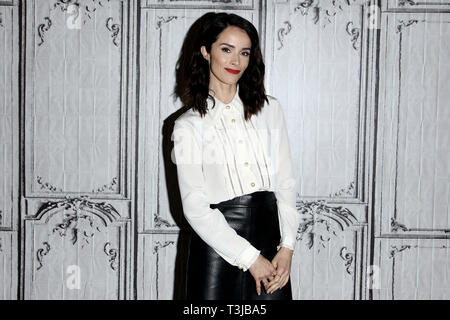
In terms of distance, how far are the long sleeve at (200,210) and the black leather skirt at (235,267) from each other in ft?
0.15

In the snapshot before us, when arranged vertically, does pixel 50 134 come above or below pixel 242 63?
below

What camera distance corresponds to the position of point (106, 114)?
281cm

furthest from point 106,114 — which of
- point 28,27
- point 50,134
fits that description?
point 28,27

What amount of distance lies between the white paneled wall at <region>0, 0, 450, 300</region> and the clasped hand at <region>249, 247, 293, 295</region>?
91 centimetres

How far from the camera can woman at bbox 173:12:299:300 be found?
1.92 metres

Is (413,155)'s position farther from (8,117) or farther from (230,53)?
(8,117)

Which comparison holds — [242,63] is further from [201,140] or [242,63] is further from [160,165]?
[160,165]

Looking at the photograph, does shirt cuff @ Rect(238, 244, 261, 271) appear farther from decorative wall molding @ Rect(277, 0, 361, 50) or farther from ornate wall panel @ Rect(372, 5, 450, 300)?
decorative wall molding @ Rect(277, 0, 361, 50)

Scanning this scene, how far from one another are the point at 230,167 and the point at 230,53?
446mm

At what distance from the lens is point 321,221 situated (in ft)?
9.36

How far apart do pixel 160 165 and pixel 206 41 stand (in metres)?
0.97

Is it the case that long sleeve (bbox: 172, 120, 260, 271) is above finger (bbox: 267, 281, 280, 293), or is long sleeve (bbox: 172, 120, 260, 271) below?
above

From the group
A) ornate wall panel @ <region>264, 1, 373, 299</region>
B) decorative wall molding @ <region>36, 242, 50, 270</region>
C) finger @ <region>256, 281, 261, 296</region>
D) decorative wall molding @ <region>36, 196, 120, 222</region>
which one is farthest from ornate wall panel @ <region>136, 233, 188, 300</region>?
finger @ <region>256, 281, 261, 296</region>

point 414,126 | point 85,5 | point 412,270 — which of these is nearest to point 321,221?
point 412,270
